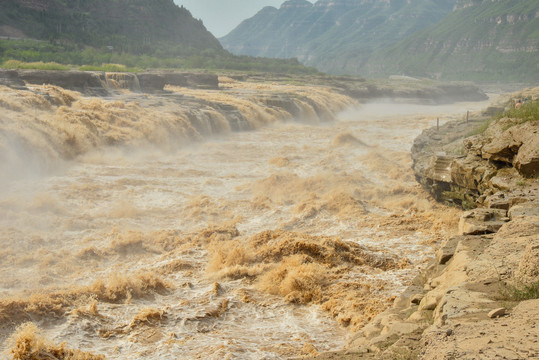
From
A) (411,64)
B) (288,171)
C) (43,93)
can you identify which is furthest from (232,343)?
(411,64)

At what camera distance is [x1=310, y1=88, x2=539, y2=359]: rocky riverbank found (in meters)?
3.77

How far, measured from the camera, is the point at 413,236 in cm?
1006

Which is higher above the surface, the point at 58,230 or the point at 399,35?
the point at 399,35

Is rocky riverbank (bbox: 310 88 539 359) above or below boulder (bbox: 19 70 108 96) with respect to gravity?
below

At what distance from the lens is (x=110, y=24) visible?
7456 centimetres

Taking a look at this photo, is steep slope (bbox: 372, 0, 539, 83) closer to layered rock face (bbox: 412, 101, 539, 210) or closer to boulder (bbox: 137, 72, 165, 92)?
boulder (bbox: 137, 72, 165, 92)

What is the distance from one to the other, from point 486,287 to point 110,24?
257ft

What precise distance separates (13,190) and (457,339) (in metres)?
11.9

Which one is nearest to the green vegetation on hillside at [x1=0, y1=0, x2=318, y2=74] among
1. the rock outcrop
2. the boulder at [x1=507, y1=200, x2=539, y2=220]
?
the rock outcrop

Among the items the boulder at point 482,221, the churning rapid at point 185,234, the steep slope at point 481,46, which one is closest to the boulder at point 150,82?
the churning rapid at point 185,234

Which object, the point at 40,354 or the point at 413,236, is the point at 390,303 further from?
the point at 40,354

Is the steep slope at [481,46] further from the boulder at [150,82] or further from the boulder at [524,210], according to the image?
the boulder at [524,210]

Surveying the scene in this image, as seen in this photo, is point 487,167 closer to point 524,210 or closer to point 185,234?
point 524,210

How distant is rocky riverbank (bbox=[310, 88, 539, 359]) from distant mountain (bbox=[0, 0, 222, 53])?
189 ft
